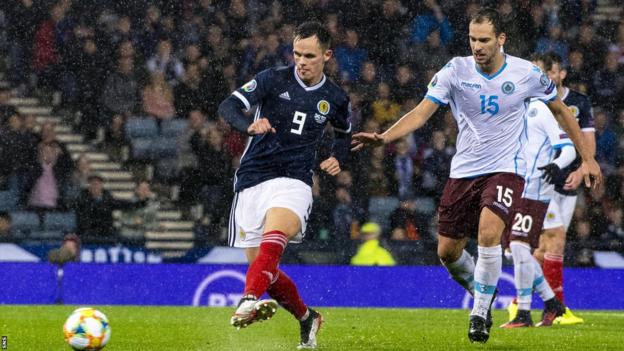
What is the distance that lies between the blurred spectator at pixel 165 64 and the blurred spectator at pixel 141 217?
1.94 m

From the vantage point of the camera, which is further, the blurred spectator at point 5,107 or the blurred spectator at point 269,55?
the blurred spectator at point 269,55

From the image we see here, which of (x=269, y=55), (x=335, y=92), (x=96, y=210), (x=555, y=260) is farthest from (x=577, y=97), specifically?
(x=96, y=210)

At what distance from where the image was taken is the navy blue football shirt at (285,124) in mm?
7996

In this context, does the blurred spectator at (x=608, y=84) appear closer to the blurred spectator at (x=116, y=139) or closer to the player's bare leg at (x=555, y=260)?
the player's bare leg at (x=555, y=260)

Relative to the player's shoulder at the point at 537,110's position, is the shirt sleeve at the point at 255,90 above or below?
above

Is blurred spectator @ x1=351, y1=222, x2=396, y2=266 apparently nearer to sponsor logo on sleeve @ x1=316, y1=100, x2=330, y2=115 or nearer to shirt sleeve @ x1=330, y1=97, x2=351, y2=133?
shirt sleeve @ x1=330, y1=97, x2=351, y2=133

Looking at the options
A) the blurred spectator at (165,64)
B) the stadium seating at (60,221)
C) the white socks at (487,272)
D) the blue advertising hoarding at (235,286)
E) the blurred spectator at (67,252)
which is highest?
the blurred spectator at (165,64)

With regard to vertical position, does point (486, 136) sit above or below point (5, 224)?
above

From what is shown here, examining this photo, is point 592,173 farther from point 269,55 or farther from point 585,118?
point 269,55

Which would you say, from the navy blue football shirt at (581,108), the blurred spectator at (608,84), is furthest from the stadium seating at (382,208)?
the navy blue football shirt at (581,108)

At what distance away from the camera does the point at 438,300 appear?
14805 millimetres

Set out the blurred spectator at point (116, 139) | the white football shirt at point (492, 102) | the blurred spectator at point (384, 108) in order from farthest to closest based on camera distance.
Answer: the blurred spectator at point (384, 108)
the blurred spectator at point (116, 139)
the white football shirt at point (492, 102)

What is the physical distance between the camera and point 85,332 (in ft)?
22.5

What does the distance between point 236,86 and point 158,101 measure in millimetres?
1177
